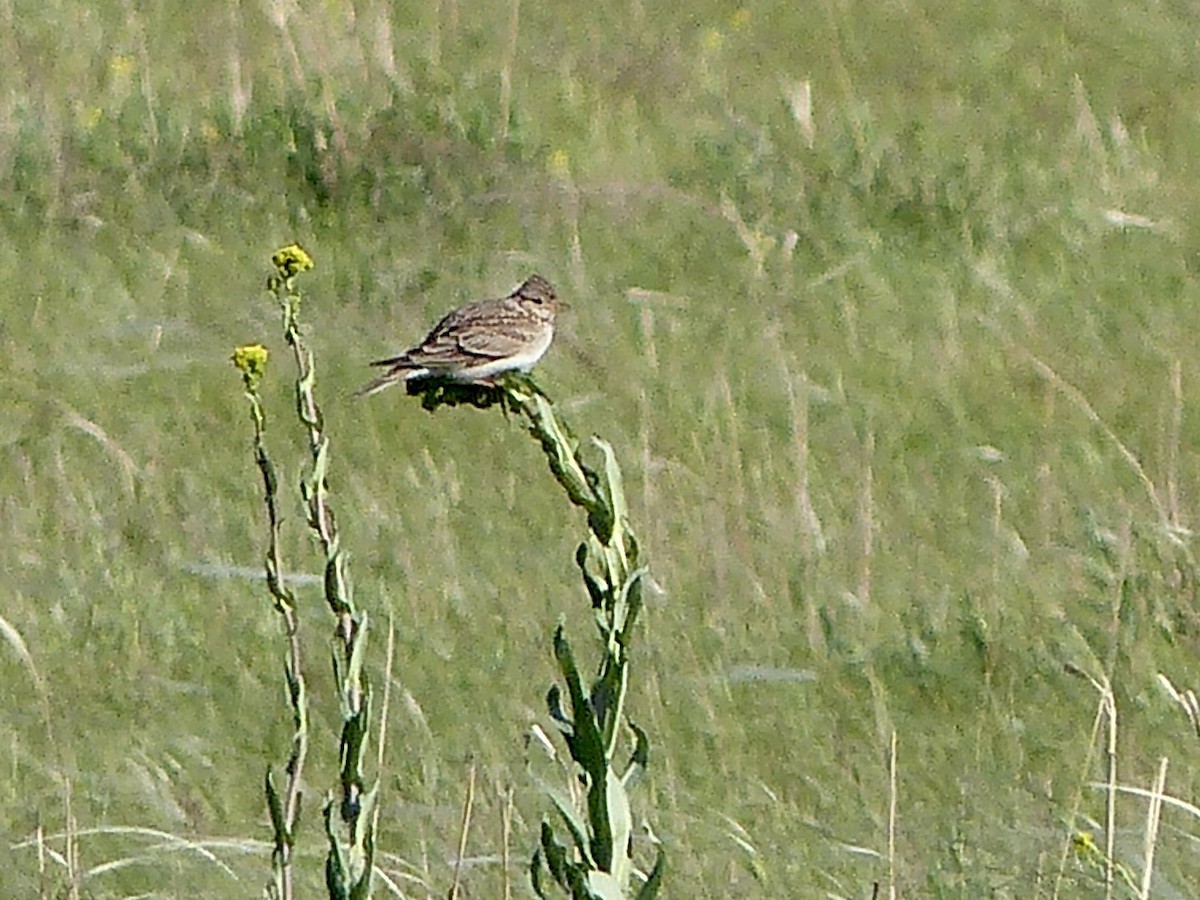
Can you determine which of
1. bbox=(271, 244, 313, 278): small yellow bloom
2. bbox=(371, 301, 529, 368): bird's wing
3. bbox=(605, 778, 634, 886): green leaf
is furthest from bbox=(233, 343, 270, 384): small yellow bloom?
bbox=(371, 301, 529, 368): bird's wing

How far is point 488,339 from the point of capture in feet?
17.1

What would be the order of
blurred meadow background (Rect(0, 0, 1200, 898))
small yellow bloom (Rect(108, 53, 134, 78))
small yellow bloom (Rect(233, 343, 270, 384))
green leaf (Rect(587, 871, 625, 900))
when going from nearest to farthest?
1. green leaf (Rect(587, 871, 625, 900))
2. small yellow bloom (Rect(233, 343, 270, 384))
3. blurred meadow background (Rect(0, 0, 1200, 898))
4. small yellow bloom (Rect(108, 53, 134, 78))

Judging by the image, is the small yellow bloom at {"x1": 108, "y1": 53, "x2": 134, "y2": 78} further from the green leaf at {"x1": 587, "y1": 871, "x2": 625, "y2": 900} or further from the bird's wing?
the green leaf at {"x1": 587, "y1": 871, "x2": 625, "y2": 900}

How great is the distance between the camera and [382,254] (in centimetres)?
766

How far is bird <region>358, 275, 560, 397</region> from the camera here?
5127mm

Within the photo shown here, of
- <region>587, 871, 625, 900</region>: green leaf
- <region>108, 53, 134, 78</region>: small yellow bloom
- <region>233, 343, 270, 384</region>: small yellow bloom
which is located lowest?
<region>108, 53, 134, 78</region>: small yellow bloom

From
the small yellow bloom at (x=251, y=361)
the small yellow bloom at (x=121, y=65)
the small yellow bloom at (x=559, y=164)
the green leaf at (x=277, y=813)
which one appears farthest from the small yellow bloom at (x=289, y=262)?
the small yellow bloom at (x=121, y=65)

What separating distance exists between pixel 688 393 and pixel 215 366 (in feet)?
3.99

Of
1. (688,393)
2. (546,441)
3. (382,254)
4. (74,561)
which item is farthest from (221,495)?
(546,441)

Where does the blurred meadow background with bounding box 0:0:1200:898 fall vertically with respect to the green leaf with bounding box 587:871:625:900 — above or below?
below

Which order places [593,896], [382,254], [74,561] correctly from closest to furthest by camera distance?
[593,896], [74,561], [382,254]

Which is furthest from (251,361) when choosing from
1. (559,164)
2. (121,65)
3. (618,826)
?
(121,65)

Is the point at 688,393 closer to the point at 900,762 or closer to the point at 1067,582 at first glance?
the point at 1067,582

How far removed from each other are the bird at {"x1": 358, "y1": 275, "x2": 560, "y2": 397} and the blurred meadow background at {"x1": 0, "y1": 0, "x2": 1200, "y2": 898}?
18.5 inches
